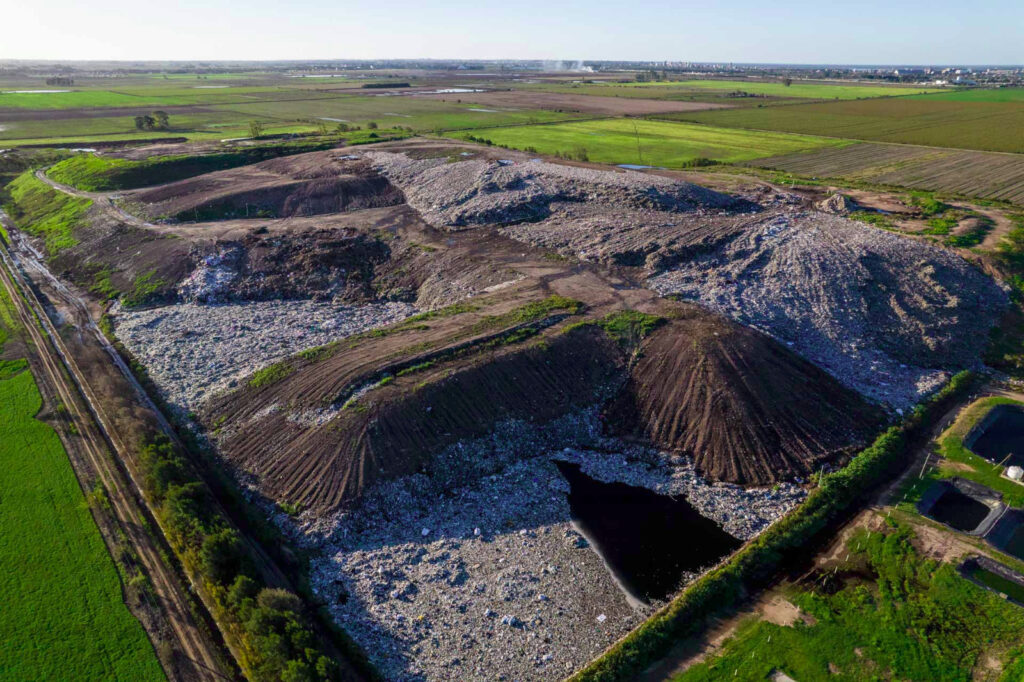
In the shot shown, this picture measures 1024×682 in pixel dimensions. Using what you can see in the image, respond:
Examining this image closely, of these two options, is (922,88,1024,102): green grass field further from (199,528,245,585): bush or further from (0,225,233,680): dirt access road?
(0,225,233,680): dirt access road

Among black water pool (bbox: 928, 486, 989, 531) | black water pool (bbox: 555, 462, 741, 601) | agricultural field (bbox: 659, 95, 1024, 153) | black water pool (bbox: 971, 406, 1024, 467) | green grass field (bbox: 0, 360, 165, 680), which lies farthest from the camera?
agricultural field (bbox: 659, 95, 1024, 153)

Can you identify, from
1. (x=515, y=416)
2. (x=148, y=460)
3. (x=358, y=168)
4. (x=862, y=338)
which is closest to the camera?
(x=148, y=460)

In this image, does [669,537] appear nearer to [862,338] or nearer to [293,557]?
[293,557]

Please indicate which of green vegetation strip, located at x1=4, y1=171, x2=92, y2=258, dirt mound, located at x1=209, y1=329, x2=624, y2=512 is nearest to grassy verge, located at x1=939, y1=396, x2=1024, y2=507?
dirt mound, located at x1=209, y1=329, x2=624, y2=512

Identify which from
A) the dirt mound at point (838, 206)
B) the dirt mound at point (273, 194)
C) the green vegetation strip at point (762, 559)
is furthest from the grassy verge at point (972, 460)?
the dirt mound at point (273, 194)

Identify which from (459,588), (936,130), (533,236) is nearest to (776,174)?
(533,236)
